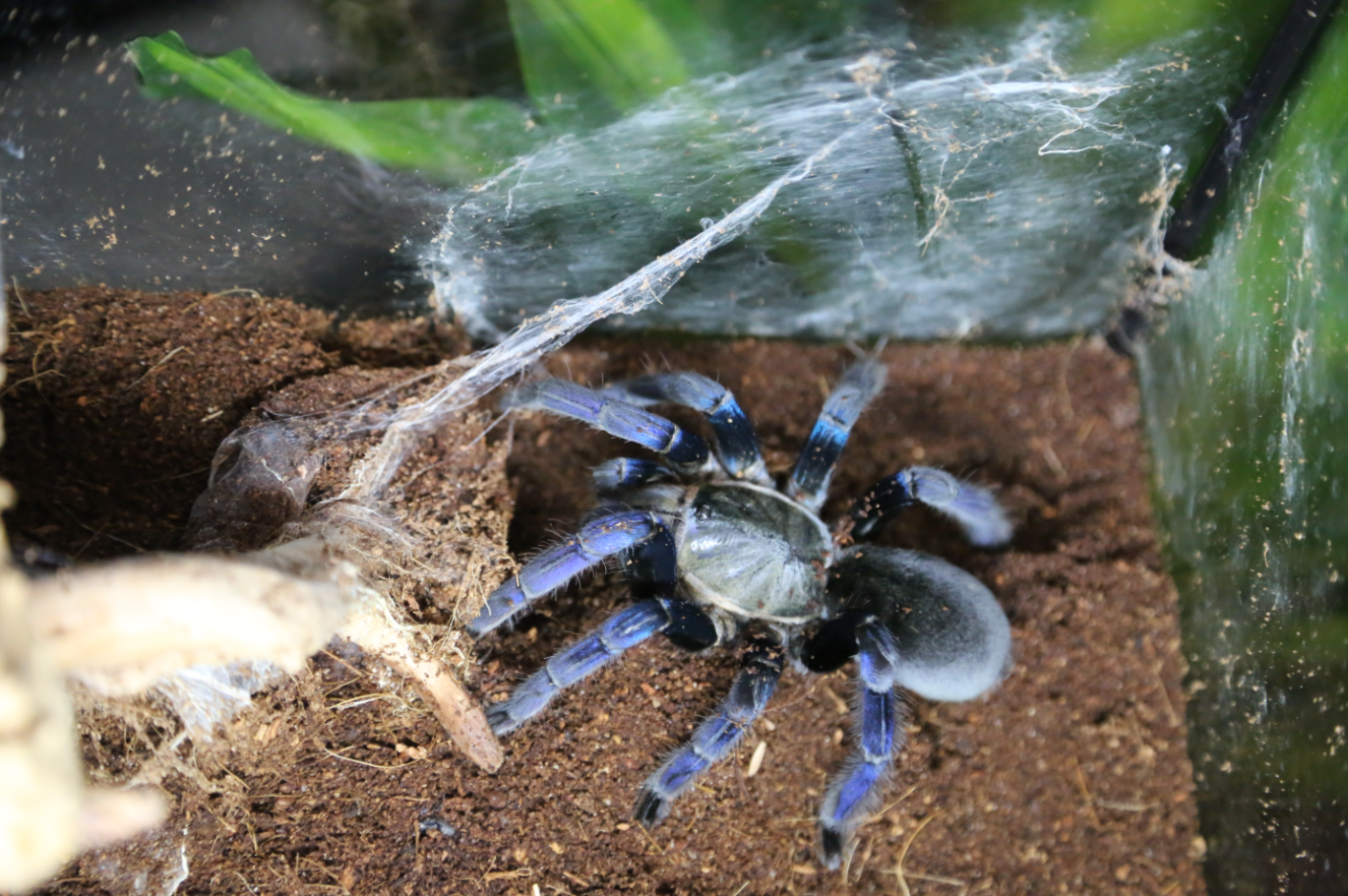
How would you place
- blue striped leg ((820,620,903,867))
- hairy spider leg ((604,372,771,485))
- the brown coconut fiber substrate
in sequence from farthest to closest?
hairy spider leg ((604,372,771,485))
blue striped leg ((820,620,903,867))
the brown coconut fiber substrate

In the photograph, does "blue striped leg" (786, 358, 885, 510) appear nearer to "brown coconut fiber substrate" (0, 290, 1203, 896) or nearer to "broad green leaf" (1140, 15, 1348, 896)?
"brown coconut fiber substrate" (0, 290, 1203, 896)

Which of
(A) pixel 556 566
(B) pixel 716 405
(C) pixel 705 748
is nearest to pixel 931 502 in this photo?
(B) pixel 716 405

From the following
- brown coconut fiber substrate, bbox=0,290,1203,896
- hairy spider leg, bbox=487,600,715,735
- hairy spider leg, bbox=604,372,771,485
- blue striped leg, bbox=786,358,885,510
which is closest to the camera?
brown coconut fiber substrate, bbox=0,290,1203,896

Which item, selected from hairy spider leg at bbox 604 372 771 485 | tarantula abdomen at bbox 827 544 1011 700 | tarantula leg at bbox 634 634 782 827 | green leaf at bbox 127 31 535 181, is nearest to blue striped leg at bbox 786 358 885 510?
hairy spider leg at bbox 604 372 771 485

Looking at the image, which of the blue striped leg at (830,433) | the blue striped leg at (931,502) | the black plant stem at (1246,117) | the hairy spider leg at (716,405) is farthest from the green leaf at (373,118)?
the black plant stem at (1246,117)

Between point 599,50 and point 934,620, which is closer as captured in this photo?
point 599,50

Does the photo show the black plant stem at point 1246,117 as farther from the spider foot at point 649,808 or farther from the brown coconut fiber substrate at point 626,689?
the spider foot at point 649,808

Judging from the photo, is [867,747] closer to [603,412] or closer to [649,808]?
[649,808]
